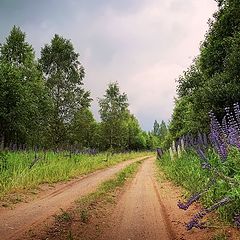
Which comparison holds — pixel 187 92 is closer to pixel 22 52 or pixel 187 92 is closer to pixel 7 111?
pixel 7 111

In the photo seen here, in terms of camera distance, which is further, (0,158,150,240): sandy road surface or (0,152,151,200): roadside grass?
(0,152,151,200): roadside grass

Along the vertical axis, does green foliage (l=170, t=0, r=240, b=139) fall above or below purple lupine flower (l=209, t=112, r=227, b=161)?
above

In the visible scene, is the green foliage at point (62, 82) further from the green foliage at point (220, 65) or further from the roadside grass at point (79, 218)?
the roadside grass at point (79, 218)

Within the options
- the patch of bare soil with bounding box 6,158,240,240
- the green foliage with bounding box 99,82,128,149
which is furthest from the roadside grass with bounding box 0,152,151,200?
the green foliage with bounding box 99,82,128,149

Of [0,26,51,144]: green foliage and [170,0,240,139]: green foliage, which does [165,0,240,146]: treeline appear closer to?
[170,0,240,139]: green foliage

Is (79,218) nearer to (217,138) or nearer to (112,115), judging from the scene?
(217,138)

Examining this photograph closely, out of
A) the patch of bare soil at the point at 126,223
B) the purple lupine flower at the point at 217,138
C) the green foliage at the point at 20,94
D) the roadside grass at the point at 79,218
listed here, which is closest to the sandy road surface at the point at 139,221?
the patch of bare soil at the point at 126,223

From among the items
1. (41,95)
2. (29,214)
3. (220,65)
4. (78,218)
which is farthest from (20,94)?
(78,218)

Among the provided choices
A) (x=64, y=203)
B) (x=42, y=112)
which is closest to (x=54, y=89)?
(x=42, y=112)

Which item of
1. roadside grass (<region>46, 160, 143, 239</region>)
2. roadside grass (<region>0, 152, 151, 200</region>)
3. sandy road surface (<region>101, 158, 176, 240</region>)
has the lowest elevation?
sandy road surface (<region>101, 158, 176, 240</region>)

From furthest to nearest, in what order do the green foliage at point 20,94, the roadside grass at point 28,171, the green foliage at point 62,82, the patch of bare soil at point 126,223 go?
1. the green foliage at point 62,82
2. the green foliage at point 20,94
3. the roadside grass at point 28,171
4. the patch of bare soil at point 126,223

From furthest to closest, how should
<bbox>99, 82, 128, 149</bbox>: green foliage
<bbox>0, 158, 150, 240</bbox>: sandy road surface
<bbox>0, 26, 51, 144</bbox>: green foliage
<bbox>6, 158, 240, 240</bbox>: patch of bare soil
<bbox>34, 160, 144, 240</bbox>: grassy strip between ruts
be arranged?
<bbox>99, 82, 128, 149</bbox>: green foliage, <bbox>0, 26, 51, 144</bbox>: green foliage, <bbox>0, 158, 150, 240</bbox>: sandy road surface, <bbox>34, 160, 144, 240</bbox>: grassy strip between ruts, <bbox>6, 158, 240, 240</bbox>: patch of bare soil

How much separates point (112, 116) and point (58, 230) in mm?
44577

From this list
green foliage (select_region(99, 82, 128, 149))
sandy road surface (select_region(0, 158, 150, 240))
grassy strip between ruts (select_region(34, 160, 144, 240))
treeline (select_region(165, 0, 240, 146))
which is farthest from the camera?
green foliage (select_region(99, 82, 128, 149))
